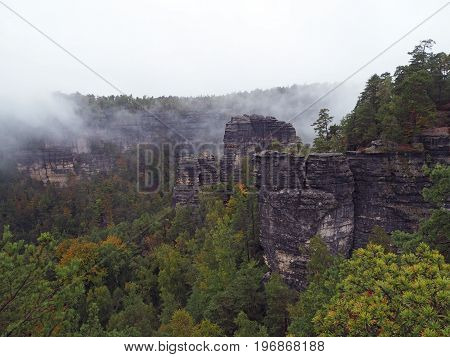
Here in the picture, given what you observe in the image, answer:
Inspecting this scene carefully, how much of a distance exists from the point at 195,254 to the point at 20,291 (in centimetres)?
3504

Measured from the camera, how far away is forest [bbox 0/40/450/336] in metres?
10.9

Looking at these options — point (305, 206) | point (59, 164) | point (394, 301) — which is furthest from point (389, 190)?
point (59, 164)

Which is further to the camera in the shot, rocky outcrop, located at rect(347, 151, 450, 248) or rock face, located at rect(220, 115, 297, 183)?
rock face, located at rect(220, 115, 297, 183)

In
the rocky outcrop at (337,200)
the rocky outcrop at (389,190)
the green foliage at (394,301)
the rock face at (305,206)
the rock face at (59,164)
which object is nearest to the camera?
the green foliage at (394,301)

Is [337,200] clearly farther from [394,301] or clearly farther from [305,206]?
[394,301]

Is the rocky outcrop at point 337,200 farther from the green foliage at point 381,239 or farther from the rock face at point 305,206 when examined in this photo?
the green foliage at point 381,239

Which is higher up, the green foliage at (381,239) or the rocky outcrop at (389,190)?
the rocky outcrop at (389,190)

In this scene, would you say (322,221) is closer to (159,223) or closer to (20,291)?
(20,291)

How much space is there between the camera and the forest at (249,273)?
35.7 feet

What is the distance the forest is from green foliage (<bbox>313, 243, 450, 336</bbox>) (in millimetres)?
33

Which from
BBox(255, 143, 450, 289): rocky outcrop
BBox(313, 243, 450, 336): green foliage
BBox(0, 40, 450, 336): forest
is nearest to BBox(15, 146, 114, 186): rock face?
BBox(0, 40, 450, 336): forest

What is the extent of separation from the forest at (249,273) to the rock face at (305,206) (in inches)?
84.0

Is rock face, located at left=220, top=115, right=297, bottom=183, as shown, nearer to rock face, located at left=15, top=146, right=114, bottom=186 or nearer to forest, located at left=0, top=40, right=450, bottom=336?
forest, located at left=0, top=40, right=450, bottom=336

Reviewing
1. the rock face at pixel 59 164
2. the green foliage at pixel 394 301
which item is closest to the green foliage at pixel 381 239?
the green foliage at pixel 394 301
